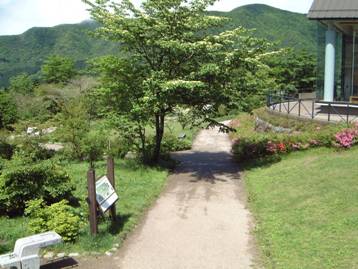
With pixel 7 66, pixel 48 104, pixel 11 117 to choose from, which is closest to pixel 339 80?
pixel 48 104

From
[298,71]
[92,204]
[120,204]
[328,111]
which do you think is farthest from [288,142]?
[298,71]

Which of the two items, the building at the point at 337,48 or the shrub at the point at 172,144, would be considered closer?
the building at the point at 337,48

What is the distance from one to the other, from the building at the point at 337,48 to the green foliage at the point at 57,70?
49187 millimetres

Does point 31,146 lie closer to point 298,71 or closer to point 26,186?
point 26,186

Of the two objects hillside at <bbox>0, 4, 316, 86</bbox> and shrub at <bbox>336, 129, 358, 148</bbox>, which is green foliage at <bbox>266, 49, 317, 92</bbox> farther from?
hillside at <bbox>0, 4, 316, 86</bbox>

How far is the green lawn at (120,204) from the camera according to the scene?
395 inches

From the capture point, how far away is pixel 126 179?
16.4 m

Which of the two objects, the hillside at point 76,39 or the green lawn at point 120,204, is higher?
the hillside at point 76,39

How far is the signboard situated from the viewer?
34.2 ft

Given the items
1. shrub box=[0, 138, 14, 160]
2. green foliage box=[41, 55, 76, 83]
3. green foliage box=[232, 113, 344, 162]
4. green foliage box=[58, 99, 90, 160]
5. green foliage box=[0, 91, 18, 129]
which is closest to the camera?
green foliage box=[232, 113, 344, 162]

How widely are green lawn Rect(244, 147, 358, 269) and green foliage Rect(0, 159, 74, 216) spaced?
5478 mm

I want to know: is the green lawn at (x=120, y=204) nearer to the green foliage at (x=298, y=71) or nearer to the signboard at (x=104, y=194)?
the signboard at (x=104, y=194)

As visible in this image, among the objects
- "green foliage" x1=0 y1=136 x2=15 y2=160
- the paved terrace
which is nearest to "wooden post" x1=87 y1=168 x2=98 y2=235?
the paved terrace

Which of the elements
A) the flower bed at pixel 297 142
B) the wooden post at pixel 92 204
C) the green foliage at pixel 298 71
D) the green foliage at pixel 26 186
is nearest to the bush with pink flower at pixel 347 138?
the flower bed at pixel 297 142
